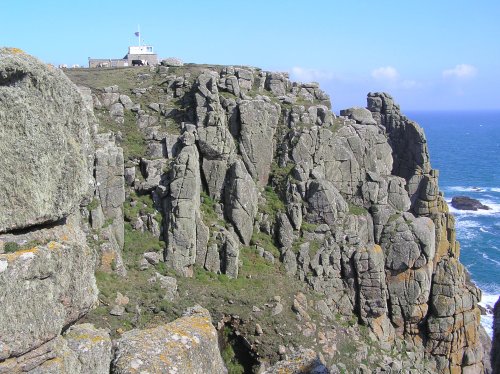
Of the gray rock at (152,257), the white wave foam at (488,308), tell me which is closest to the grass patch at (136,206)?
the gray rock at (152,257)

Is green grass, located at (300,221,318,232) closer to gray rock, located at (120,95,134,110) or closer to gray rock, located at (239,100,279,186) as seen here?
gray rock, located at (239,100,279,186)

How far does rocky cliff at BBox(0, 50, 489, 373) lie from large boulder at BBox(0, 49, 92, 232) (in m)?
18.9

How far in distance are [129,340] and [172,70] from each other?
38.2 metres

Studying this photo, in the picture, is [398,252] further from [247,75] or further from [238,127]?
[247,75]

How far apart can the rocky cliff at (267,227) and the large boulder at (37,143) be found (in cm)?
1889

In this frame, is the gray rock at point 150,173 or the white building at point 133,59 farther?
the white building at point 133,59

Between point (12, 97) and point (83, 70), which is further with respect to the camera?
point (83, 70)

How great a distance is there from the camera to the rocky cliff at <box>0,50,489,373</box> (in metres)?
31.9

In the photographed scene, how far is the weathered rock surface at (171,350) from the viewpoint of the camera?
10336 mm

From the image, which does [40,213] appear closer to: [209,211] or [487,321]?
[209,211]

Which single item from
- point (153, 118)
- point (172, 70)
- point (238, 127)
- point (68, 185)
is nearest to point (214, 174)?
point (238, 127)

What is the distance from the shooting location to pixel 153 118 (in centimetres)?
4062

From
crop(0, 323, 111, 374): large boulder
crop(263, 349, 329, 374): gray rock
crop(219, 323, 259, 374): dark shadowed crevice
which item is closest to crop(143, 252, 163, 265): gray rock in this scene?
crop(219, 323, 259, 374): dark shadowed crevice

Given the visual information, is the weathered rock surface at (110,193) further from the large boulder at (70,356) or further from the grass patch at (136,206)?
the large boulder at (70,356)
